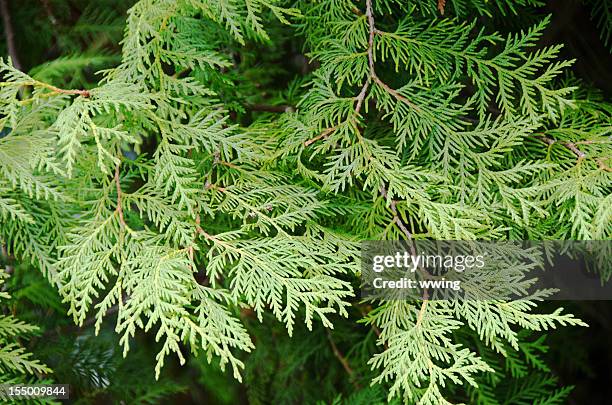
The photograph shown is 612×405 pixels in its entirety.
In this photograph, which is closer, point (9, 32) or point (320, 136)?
point (320, 136)

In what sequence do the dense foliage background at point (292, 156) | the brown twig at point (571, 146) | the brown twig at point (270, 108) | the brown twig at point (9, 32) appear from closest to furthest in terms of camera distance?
the dense foliage background at point (292, 156)
the brown twig at point (571, 146)
the brown twig at point (270, 108)
the brown twig at point (9, 32)

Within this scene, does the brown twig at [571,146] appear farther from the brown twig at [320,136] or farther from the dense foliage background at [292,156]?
the brown twig at [320,136]

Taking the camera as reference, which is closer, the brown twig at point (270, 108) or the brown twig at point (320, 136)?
the brown twig at point (320, 136)

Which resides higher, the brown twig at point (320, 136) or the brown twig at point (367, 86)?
the brown twig at point (367, 86)

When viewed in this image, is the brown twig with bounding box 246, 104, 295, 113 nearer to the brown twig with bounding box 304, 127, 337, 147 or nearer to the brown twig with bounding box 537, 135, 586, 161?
the brown twig with bounding box 304, 127, 337, 147

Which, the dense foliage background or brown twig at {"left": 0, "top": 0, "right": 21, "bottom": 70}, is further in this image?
brown twig at {"left": 0, "top": 0, "right": 21, "bottom": 70}

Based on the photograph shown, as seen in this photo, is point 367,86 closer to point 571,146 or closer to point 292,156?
point 292,156

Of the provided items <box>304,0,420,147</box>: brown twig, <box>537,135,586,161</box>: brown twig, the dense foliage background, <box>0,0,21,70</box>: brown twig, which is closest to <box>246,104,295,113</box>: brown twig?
the dense foliage background

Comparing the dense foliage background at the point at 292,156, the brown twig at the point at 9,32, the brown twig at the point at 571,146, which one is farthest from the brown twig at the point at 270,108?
the brown twig at the point at 9,32

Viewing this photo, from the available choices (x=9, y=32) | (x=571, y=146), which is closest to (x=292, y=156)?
(x=571, y=146)

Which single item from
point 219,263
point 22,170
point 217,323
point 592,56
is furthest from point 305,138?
point 592,56

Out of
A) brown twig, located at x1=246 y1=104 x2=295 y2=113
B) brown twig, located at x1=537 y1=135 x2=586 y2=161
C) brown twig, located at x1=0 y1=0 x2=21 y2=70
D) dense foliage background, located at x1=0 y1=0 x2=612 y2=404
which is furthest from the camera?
brown twig, located at x1=0 y1=0 x2=21 y2=70

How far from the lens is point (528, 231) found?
1.47 meters

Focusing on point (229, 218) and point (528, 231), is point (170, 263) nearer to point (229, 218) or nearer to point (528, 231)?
point (229, 218)
